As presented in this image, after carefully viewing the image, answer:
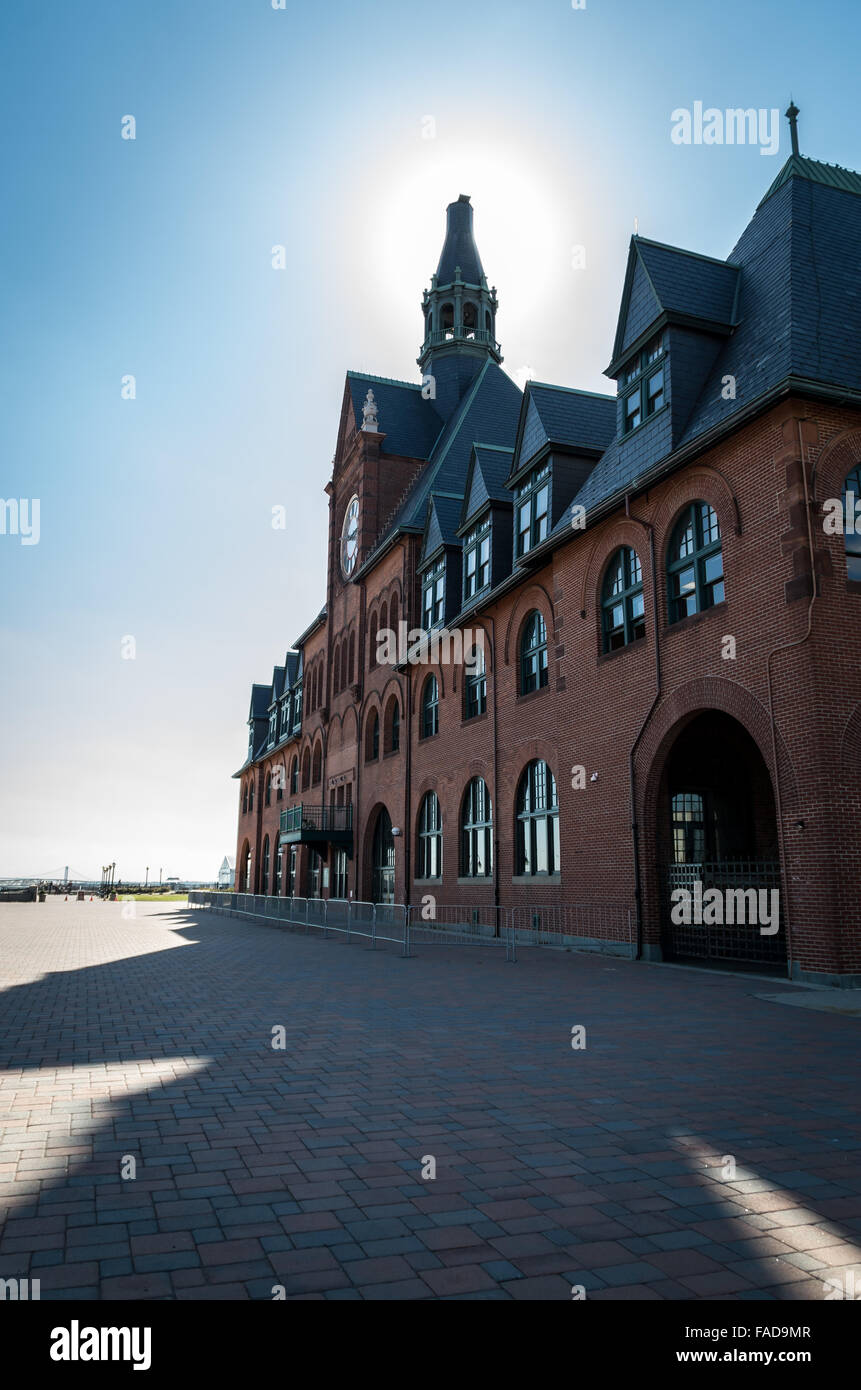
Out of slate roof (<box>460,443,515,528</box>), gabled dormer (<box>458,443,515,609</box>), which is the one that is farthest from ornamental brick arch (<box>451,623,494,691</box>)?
slate roof (<box>460,443,515,528</box>)

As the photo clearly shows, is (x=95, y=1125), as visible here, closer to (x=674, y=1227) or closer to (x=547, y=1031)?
(x=674, y=1227)

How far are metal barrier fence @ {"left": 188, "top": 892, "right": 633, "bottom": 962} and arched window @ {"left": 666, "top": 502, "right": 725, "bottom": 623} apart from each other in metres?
5.74

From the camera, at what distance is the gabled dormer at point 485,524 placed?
24.5m

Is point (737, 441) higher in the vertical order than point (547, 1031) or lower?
higher

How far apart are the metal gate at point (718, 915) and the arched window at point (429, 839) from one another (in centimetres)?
1161

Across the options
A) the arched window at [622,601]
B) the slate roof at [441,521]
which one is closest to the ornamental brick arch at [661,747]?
the arched window at [622,601]

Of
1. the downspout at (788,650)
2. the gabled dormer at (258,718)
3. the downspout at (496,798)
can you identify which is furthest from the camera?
the gabled dormer at (258,718)

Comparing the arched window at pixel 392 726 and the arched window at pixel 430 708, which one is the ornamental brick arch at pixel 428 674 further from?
the arched window at pixel 392 726

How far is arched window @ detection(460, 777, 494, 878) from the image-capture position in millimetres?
23766

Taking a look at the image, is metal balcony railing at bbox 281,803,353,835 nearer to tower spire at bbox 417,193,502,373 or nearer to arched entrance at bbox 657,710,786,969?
arched entrance at bbox 657,710,786,969

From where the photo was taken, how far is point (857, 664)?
12.6m

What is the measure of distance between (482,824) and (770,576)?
12.6 m

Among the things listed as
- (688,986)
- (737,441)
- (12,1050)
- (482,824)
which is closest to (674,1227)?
(12,1050)

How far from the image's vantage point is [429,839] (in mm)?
28203
